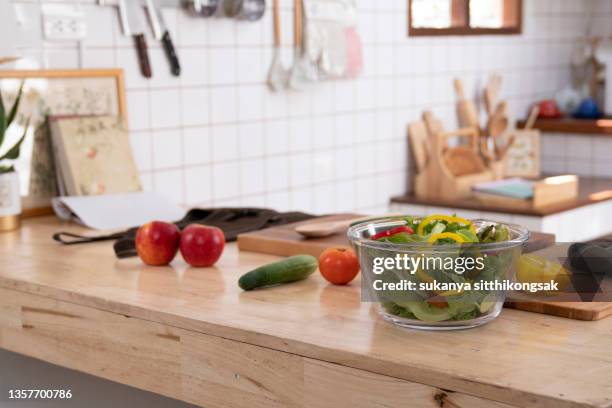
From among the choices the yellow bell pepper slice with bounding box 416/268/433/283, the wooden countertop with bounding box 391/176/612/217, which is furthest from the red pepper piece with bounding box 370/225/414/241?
the wooden countertop with bounding box 391/176/612/217

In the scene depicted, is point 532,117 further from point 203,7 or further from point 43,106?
point 43,106

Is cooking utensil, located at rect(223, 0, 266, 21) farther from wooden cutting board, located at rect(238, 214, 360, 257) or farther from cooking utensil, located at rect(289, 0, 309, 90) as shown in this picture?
wooden cutting board, located at rect(238, 214, 360, 257)

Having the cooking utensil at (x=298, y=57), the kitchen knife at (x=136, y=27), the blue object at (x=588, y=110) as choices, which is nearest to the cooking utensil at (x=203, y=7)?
the kitchen knife at (x=136, y=27)

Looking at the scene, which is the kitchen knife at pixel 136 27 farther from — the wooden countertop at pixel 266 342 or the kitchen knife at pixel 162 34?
the wooden countertop at pixel 266 342

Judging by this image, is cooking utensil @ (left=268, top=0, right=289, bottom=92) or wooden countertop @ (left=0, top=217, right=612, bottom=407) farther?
cooking utensil @ (left=268, top=0, right=289, bottom=92)

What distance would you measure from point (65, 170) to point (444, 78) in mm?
1819

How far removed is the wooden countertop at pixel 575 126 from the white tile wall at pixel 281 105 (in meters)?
0.06

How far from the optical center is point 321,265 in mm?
1595

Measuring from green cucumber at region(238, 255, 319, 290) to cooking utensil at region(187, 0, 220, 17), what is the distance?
4.10ft

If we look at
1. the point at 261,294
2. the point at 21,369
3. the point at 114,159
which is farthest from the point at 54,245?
the point at 261,294

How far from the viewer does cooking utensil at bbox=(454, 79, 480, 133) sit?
375cm

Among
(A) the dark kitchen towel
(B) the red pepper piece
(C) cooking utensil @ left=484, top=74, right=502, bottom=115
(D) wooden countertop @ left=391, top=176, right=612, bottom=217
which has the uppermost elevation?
(C) cooking utensil @ left=484, top=74, right=502, bottom=115

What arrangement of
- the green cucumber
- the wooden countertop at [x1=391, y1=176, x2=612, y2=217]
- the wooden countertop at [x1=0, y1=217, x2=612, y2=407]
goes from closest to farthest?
the wooden countertop at [x1=0, y1=217, x2=612, y2=407] → the green cucumber → the wooden countertop at [x1=391, y1=176, x2=612, y2=217]

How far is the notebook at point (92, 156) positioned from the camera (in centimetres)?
234
